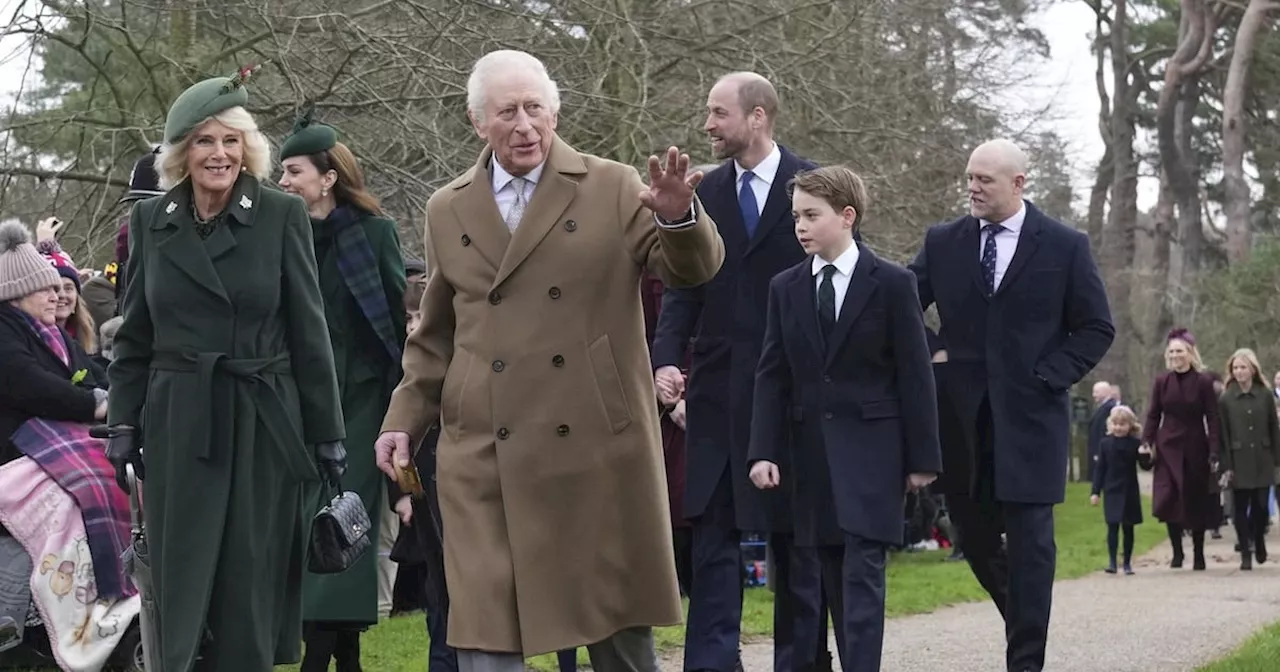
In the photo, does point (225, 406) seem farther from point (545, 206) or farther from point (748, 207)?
point (748, 207)

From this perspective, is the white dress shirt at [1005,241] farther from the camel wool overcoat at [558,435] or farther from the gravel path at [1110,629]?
the camel wool overcoat at [558,435]

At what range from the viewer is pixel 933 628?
39.1 feet

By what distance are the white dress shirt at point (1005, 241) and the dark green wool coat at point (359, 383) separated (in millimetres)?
2527

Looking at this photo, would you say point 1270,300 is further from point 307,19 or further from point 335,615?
point 335,615

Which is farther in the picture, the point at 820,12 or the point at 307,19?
the point at 820,12

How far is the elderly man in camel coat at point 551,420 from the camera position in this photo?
5535 millimetres

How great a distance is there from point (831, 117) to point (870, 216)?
4.28 ft

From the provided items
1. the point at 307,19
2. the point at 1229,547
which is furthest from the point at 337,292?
the point at 1229,547

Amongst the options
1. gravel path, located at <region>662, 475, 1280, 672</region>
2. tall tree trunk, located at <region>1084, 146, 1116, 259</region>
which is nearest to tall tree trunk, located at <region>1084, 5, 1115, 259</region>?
tall tree trunk, located at <region>1084, 146, 1116, 259</region>

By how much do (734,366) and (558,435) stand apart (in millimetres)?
2420

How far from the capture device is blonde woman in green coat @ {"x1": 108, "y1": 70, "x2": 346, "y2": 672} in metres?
6.21

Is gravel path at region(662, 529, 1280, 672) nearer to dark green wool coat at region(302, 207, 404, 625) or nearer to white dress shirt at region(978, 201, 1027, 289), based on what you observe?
white dress shirt at region(978, 201, 1027, 289)

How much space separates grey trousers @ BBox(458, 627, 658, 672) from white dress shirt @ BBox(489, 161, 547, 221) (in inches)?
47.4

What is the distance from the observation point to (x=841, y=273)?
24.8 ft
